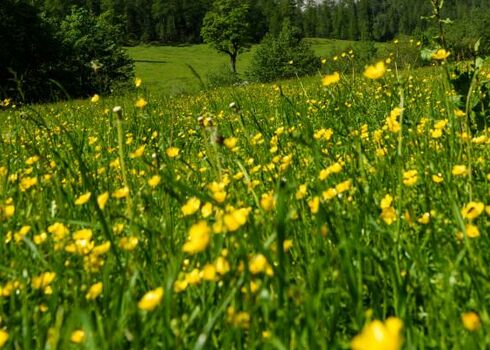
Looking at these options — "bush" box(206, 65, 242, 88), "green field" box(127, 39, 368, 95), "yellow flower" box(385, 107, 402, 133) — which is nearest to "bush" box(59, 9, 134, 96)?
"bush" box(206, 65, 242, 88)

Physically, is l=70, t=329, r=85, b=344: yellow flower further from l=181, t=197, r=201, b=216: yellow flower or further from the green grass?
the green grass

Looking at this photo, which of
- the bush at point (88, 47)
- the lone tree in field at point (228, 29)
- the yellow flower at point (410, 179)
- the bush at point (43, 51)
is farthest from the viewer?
the lone tree in field at point (228, 29)

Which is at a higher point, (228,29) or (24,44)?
(228,29)

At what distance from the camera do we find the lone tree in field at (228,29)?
5450cm

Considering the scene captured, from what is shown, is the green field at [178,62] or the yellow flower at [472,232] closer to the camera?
the yellow flower at [472,232]

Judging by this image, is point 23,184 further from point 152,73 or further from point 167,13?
point 167,13

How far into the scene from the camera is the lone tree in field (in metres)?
54.5

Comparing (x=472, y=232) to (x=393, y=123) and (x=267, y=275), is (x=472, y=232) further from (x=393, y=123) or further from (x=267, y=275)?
(x=393, y=123)

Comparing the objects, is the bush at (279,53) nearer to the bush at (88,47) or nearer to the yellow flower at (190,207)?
the bush at (88,47)

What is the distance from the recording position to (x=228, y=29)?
54938 mm

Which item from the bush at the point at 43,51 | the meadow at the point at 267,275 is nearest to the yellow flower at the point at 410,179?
the meadow at the point at 267,275

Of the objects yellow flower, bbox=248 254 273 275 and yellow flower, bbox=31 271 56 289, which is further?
yellow flower, bbox=31 271 56 289

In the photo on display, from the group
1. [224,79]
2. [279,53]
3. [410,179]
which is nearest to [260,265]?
[410,179]

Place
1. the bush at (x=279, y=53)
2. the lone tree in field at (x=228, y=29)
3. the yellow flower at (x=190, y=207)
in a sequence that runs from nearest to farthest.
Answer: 1. the yellow flower at (x=190, y=207)
2. the bush at (x=279, y=53)
3. the lone tree in field at (x=228, y=29)
